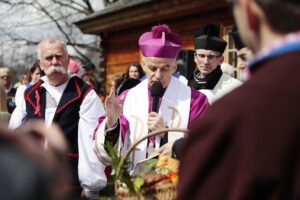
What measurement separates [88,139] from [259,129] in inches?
127

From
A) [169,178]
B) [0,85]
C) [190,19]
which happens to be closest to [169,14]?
[190,19]

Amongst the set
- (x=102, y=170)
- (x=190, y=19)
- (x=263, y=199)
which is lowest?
(x=102, y=170)

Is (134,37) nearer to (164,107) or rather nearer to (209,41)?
(209,41)

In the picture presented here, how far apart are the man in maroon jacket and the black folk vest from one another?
3.09 m

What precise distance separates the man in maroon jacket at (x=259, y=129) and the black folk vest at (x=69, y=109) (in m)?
3.09

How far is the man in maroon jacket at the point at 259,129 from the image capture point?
1799mm

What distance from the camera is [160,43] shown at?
15.2 ft

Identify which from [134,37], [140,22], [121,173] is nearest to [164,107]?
[121,173]

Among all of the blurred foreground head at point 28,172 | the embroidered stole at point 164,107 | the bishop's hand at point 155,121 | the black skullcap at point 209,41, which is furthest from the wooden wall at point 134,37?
the blurred foreground head at point 28,172

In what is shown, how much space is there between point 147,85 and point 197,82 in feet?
4.04

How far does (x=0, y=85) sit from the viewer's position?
5434mm

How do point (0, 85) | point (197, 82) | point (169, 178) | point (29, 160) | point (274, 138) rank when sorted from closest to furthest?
1. point (29, 160)
2. point (274, 138)
3. point (169, 178)
4. point (0, 85)
5. point (197, 82)

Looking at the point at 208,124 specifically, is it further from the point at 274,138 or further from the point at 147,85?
the point at 147,85

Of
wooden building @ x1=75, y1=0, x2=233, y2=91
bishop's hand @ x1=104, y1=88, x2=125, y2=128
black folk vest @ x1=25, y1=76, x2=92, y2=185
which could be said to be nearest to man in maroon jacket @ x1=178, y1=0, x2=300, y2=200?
bishop's hand @ x1=104, y1=88, x2=125, y2=128
